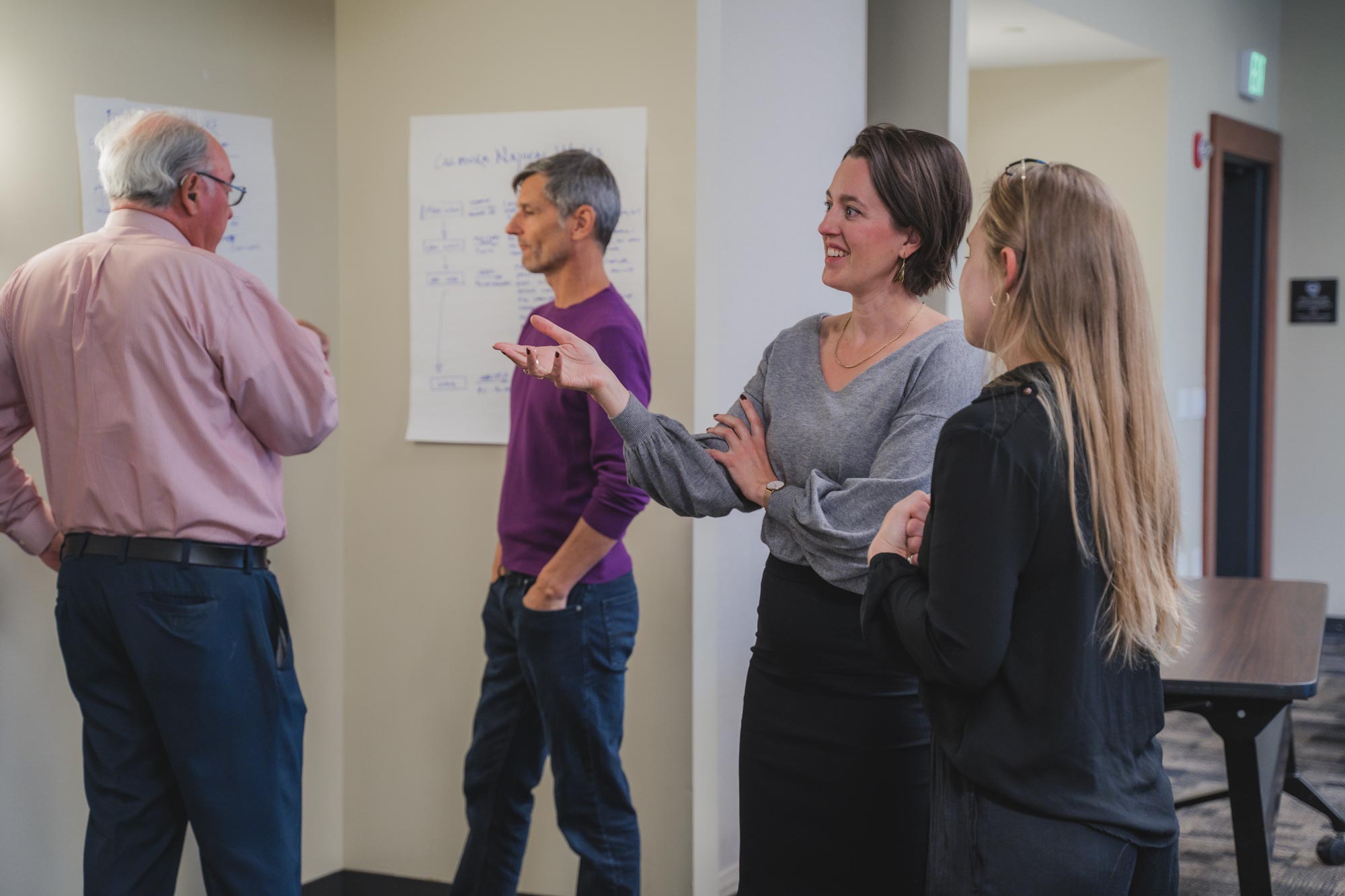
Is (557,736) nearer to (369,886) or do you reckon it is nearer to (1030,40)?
(369,886)

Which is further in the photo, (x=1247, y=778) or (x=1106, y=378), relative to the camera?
(x=1247, y=778)

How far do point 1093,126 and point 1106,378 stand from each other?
446 centimetres

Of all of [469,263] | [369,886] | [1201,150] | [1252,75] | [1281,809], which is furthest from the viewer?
[1252,75]

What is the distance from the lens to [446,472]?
2.85 meters

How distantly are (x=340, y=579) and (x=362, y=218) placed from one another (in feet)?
2.77

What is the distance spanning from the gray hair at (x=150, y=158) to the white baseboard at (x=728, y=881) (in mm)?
1829

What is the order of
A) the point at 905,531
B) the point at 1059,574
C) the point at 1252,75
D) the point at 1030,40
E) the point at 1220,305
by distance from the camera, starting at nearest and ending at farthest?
1. the point at 1059,574
2. the point at 905,531
3. the point at 1030,40
4. the point at 1252,75
5. the point at 1220,305

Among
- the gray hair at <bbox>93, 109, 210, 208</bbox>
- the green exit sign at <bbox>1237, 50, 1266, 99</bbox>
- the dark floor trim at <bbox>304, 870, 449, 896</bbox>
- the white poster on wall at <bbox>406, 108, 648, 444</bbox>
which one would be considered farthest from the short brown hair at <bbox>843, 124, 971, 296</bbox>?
the green exit sign at <bbox>1237, 50, 1266, 99</bbox>

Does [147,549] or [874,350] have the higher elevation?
[874,350]

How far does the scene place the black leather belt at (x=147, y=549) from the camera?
203 centimetres

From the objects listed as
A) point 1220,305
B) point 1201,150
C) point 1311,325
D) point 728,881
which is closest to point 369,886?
point 728,881

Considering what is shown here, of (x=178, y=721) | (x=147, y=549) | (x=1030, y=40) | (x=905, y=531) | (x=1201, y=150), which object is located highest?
(x=1030, y=40)

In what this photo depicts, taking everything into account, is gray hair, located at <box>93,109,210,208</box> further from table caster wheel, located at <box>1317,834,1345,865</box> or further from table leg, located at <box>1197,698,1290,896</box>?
table caster wheel, located at <box>1317,834,1345,865</box>

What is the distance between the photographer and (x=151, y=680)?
202 centimetres
